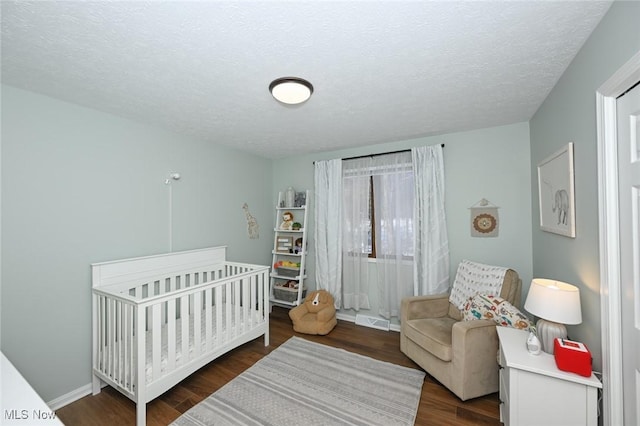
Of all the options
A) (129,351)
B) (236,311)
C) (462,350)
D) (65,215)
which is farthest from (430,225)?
(65,215)

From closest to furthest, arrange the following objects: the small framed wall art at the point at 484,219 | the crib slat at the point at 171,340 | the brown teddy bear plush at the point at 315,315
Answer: the crib slat at the point at 171,340 → the small framed wall art at the point at 484,219 → the brown teddy bear plush at the point at 315,315

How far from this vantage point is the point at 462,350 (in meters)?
1.94

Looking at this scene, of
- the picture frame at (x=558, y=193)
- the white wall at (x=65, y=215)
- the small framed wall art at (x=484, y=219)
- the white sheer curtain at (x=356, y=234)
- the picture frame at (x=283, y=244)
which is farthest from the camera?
the picture frame at (x=283, y=244)

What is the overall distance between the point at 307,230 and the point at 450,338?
7.59ft

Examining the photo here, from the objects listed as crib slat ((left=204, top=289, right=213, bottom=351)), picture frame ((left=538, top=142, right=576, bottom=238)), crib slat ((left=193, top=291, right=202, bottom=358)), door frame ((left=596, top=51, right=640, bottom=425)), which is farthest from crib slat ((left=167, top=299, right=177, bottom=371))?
picture frame ((left=538, top=142, right=576, bottom=238))

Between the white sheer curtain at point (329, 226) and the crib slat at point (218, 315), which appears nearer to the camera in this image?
the crib slat at point (218, 315)

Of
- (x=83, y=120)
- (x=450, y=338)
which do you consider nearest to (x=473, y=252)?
(x=450, y=338)

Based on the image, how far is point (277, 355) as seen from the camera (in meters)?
2.64

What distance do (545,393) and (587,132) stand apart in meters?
1.52

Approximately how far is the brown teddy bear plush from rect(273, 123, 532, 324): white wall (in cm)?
156

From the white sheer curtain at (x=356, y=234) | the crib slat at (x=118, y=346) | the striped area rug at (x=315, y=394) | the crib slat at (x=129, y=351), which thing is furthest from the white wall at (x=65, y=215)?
the white sheer curtain at (x=356, y=234)

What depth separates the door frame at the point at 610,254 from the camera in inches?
49.2

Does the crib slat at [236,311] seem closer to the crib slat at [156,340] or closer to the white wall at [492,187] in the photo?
the crib slat at [156,340]

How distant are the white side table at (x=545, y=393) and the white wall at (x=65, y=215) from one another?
121 inches
